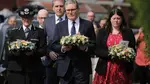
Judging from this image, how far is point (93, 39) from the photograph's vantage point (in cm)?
770

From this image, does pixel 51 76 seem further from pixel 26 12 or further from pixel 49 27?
pixel 26 12

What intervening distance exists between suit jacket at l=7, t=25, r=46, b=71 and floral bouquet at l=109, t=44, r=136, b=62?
1083 mm

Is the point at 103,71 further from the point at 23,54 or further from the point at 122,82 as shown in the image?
the point at 23,54

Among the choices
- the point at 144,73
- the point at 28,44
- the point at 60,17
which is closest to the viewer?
the point at 28,44

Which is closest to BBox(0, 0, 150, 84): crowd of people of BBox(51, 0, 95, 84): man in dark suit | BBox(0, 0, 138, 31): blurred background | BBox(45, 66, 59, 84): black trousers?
BBox(51, 0, 95, 84): man in dark suit

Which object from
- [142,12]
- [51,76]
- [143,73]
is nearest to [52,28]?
[51,76]

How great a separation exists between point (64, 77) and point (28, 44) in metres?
0.74

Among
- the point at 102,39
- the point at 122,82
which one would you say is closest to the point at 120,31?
the point at 102,39

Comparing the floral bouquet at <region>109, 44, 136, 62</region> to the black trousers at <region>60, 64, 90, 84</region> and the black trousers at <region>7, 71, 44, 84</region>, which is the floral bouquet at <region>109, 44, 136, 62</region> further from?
the black trousers at <region>7, 71, 44, 84</region>

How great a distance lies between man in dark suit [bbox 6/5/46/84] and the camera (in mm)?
7566

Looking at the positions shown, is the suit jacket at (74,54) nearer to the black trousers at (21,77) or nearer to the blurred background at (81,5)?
the black trousers at (21,77)

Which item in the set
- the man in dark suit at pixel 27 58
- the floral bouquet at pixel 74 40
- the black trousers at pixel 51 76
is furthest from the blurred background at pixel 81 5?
the floral bouquet at pixel 74 40

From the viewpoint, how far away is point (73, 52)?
24.2ft

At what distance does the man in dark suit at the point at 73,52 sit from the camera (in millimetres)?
7375
